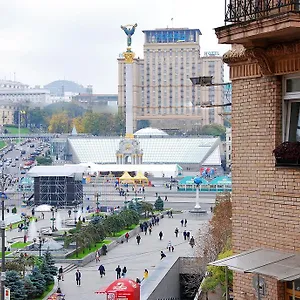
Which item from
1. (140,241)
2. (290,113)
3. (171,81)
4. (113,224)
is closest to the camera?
(290,113)

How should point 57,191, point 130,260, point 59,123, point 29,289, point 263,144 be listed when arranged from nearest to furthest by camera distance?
point 263,144
point 29,289
point 130,260
point 57,191
point 59,123

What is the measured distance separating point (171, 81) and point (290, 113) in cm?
14517

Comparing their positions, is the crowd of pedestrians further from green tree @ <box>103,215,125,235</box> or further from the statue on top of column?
the statue on top of column

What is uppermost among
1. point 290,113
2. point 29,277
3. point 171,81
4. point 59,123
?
point 171,81

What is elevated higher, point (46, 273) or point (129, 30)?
point (129, 30)

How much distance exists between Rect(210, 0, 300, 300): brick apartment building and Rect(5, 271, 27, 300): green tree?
16514 millimetres

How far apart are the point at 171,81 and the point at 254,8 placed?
145 metres

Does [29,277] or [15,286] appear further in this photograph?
[29,277]

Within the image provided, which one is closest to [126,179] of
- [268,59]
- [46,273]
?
[46,273]

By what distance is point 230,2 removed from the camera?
26.5ft

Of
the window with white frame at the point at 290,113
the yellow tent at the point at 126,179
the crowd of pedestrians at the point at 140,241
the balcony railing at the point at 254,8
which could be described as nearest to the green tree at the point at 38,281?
the crowd of pedestrians at the point at 140,241

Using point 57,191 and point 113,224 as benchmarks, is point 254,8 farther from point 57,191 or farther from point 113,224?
point 57,191

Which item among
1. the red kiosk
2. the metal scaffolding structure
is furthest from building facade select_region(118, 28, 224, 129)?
the red kiosk

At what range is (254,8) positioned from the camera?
25.7ft
